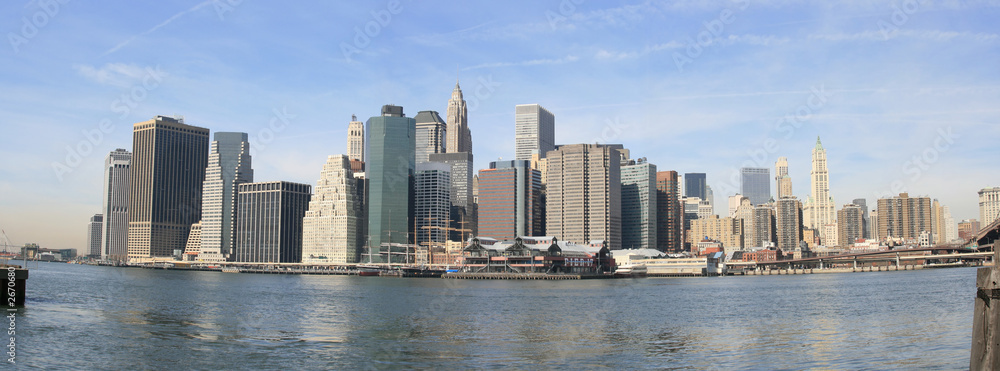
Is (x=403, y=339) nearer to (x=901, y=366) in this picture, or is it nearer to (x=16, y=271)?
(x=901, y=366)

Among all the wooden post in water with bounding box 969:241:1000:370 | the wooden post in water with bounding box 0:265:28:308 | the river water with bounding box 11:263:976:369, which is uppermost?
the wooden post in water with bounding box 969:241:1000:370

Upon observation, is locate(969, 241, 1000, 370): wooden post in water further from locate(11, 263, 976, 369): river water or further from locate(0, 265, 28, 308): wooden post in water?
locate(0, 265, 28, 308): wooden post in water

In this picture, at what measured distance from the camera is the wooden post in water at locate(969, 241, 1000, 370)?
18.5 m

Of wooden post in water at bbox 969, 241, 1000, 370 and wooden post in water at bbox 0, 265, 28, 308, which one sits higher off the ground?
wooden post in water at bbox 969, 241, 1000, 370

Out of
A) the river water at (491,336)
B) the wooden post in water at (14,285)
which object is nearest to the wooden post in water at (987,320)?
the river water at (491,336)

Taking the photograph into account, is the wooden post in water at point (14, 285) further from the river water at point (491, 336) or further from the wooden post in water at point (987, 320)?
the wooden post in water at point (987, 320)

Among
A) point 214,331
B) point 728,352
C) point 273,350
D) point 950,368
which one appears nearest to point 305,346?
point 273,350

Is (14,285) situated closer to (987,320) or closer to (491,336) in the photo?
(491,336)

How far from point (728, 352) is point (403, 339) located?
1958 cm

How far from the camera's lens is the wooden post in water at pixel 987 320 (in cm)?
1848

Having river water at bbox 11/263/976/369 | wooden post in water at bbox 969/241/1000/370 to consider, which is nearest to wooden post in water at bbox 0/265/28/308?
river water at bbox 11/263/976/369

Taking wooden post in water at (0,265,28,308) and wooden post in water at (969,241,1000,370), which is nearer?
wooden post in water at (969,241,1000,370)

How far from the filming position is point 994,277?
1844 cm

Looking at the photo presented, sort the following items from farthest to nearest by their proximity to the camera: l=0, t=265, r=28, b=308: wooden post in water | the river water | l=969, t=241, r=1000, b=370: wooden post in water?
l=0, t=265, r=28, b=308: wooden post in water
the river water
l=969, t=241, r=1000, b=370: wooden post in water
